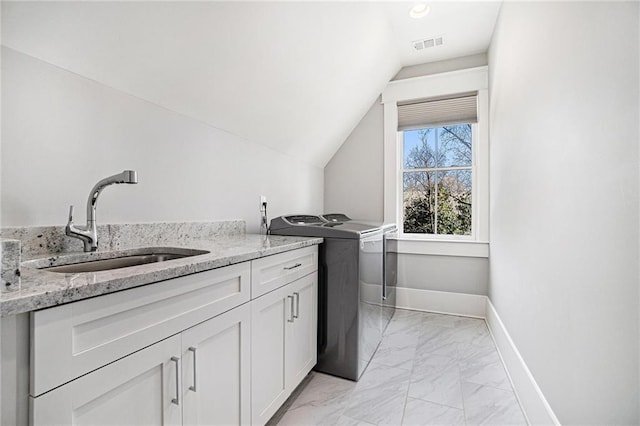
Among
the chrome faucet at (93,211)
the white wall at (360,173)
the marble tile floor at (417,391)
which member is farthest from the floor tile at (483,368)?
the chrome faucet at (93,211)

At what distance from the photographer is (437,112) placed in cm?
328

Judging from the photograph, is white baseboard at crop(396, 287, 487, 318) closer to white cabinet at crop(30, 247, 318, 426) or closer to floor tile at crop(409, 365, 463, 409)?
floor tile at crop(409, 365, 463, 409)

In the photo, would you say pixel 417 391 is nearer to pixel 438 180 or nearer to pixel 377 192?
pixel 377 192

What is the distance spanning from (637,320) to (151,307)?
1.32 metres

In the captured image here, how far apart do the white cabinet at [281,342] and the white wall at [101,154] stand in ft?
2.50

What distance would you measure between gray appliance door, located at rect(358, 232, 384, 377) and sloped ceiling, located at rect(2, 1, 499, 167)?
4.02 feet

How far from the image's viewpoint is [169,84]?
1559mm

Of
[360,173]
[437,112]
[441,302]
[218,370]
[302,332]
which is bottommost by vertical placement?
[441,302]

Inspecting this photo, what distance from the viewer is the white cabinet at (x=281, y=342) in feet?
4.36

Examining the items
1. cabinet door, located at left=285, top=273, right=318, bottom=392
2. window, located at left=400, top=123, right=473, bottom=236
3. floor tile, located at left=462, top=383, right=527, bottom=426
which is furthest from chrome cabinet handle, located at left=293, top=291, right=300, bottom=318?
window, located at left=400, top=123, right=473, bottom=236

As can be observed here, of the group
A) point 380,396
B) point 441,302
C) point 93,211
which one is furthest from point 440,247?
point 93,211

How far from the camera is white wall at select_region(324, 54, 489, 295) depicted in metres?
3.17

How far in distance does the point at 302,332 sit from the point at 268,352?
0.38 meters

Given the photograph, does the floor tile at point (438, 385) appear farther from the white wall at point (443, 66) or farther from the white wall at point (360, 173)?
the white wall at point (443, 66)
